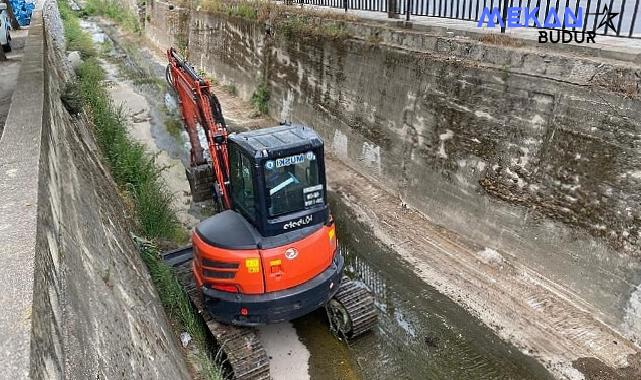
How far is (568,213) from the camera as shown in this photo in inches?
274

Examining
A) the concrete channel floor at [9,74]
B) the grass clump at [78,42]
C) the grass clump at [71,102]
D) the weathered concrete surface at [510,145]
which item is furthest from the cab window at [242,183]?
the grass clump at [78,42]

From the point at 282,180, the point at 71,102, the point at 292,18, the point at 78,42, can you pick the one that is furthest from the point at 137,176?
the point at 78,42

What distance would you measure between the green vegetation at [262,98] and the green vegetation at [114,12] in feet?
58.7

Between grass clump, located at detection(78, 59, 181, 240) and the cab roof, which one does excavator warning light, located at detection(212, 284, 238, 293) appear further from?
grass clump, located at detection(78, 59, 181, 240)

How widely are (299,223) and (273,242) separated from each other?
0.41 m

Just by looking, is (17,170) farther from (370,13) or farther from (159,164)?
(370,13)

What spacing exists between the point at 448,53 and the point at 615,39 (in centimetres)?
258

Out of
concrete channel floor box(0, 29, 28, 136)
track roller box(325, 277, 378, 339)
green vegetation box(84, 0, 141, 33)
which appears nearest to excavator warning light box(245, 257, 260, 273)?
track roller box(325, 277, 378, 339)

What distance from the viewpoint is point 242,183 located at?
6.37m

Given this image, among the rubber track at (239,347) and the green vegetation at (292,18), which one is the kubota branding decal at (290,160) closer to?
the rubber track at (239,347)

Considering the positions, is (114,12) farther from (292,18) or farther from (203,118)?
(203,118)

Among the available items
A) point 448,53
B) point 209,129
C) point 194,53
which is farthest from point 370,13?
point 194,53

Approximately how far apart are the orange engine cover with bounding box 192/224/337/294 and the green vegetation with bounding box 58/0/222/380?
2.47ft

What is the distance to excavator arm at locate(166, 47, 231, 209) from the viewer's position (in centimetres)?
788
